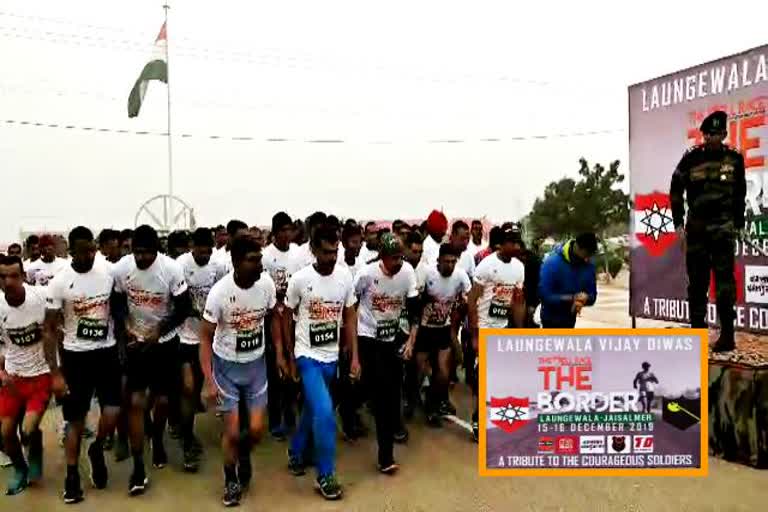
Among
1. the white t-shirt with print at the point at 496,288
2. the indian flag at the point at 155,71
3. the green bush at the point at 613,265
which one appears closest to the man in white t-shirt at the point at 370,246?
the white t-shirt with print at the point at 496,288

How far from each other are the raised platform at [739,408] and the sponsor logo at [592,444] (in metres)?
2.24

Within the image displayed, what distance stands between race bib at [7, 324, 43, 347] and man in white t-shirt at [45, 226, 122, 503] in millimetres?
274

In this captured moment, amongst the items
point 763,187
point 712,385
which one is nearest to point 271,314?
point 712,385

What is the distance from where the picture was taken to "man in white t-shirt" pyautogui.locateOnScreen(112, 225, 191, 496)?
5.14m

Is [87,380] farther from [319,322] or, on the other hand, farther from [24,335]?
[319,322]

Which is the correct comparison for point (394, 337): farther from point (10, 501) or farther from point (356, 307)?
point (10, 501)

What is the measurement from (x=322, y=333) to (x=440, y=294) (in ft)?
4.93

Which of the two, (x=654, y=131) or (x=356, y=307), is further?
(x=654, y=131)

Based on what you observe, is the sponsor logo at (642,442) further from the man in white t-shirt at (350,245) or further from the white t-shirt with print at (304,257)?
the white t-shirt with print at (304,257)

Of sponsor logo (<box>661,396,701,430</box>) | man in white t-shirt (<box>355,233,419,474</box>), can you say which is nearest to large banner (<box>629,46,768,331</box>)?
sponsor logo (<box>661,396,701,430</box>)

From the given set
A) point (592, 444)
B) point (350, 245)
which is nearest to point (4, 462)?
point (350, 245)

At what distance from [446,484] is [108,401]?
253 centimetres

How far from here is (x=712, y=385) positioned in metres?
5.65

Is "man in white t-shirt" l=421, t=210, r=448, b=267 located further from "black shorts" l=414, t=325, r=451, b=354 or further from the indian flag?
the indian flag
